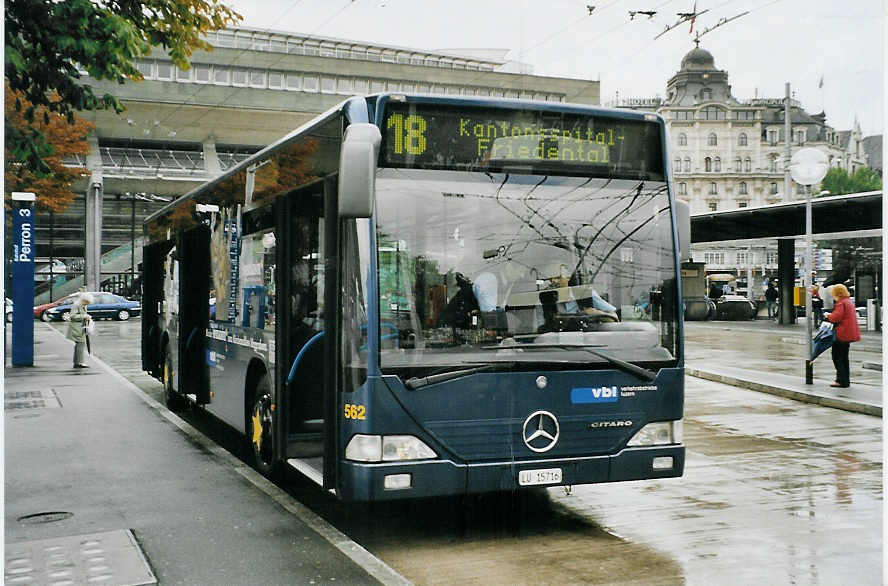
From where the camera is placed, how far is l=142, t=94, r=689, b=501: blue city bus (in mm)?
5801

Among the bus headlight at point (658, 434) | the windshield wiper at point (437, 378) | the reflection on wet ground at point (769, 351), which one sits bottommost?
the reflection on wet ground at point (769, 351)

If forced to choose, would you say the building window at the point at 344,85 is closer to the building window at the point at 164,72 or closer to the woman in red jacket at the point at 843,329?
the building window at the point at 164,72

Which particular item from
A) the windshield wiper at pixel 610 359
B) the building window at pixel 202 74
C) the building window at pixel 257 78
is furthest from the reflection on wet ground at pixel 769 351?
the building window at pixel 202 74

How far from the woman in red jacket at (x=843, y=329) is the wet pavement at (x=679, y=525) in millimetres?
4060

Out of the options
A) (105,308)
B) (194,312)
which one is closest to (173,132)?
(105,308)

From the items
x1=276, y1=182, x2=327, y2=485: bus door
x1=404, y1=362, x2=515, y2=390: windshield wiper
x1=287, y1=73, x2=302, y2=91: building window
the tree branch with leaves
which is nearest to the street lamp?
the tree branch with leaves

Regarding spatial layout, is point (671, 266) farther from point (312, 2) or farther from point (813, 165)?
point (312, 2)

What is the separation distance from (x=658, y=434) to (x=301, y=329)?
263cm

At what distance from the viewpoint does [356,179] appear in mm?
5430

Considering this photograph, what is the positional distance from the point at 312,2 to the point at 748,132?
84.9 meters

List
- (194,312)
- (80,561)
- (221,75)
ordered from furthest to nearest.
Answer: (221,75) → (194,312) → (80,561)

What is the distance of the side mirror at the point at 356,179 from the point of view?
5.42 metres

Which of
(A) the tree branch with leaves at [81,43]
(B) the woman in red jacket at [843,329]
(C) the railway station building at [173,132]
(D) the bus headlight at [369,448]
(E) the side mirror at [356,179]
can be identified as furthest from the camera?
(C) the railway station building at [173,132]

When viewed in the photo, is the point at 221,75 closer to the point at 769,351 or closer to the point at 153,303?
the point at 769,351
